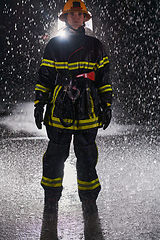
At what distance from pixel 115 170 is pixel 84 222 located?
1.29 metres

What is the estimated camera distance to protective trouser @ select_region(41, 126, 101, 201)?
1.80 metres

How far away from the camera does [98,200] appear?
2080 millimetres

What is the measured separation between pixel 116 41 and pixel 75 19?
293 inches

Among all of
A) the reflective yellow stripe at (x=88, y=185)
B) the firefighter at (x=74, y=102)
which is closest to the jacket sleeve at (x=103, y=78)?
the firefighter at (x=74, y=102)

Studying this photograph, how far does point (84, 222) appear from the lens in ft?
5.51

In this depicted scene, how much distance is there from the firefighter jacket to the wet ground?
65cm

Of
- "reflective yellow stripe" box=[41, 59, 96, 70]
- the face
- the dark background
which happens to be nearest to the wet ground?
"reflective yellow stripe" box=[41, 59, 96, 70]

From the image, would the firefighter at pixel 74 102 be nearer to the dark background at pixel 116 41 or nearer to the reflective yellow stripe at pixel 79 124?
the reflective yellow stripe at pixel 79 124

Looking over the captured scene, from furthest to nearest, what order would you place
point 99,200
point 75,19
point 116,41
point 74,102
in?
1. point 116,41
2. point 99,200
3. point 75,19
4. point 74,102

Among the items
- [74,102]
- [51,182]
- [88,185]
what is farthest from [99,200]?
[74,102]

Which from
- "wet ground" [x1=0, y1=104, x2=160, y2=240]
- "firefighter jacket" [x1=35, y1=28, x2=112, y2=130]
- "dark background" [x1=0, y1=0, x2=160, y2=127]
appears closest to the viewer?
"wet ground" [x1=0, y1=104, x2=160, y2=240]

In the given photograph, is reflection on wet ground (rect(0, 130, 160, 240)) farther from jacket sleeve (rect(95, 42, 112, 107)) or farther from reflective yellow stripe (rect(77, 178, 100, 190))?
jacket sleeve (rect(95, 42, 112, 107))

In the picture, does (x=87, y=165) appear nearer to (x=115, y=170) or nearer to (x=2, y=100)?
(x=115, y=170)

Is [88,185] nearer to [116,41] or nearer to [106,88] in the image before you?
[106,88]
